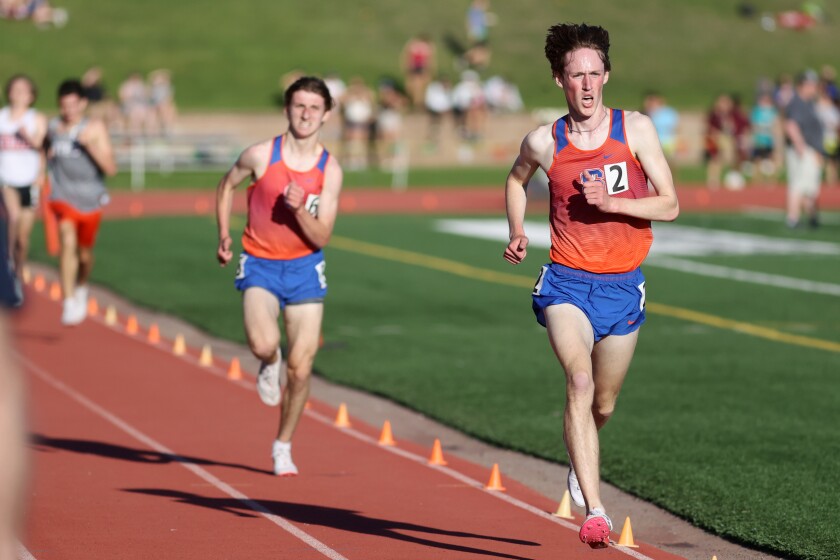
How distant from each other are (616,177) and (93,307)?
11.0 meters

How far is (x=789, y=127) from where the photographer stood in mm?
24891

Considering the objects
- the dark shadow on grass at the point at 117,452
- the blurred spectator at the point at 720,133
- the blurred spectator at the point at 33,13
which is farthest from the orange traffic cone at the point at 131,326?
the blurred spectator at the point at 33,13

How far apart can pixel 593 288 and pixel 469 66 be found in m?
42.2

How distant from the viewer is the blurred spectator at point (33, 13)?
158 feet

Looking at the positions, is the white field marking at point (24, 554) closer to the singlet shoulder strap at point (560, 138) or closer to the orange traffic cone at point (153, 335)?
the singlet shoulder strap at point (560, 138)

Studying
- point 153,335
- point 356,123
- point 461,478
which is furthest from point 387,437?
point 356,123

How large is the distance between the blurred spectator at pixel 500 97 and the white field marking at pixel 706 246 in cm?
1589

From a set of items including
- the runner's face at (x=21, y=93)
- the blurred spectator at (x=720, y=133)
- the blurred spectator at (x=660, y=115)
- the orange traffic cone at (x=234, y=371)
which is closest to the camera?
the orange traffic cone at (x=234, y=371)

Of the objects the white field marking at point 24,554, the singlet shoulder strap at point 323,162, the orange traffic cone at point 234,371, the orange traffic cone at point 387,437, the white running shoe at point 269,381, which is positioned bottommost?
the orange traffic cone at point 234,371

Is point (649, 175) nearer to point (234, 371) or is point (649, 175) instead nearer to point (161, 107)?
point (234, 371)

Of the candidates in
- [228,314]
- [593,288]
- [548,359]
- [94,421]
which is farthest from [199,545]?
[228,314]

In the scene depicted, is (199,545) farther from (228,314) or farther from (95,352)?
(228,314)

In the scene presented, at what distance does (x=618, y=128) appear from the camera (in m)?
7.35

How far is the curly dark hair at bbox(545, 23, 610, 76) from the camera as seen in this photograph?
732cm
